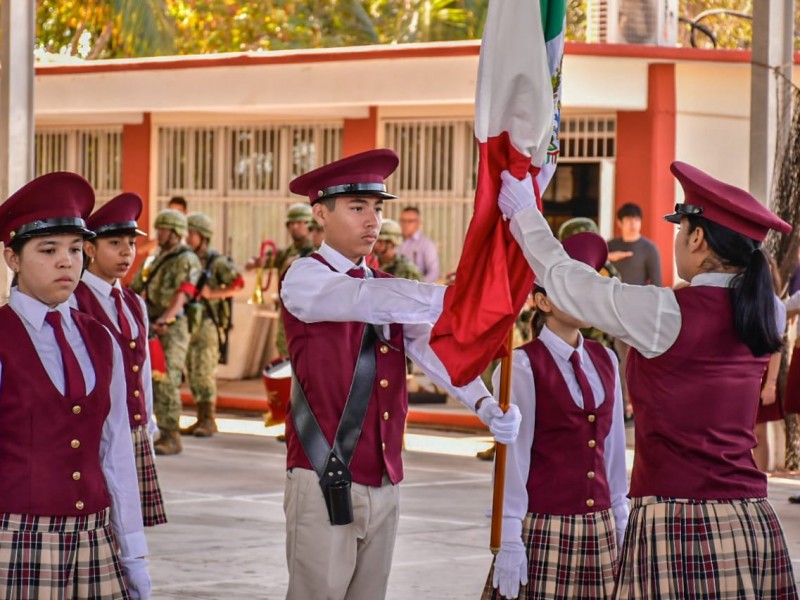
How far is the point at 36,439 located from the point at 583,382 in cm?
193

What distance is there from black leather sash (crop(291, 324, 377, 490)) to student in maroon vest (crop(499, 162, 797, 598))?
718mm

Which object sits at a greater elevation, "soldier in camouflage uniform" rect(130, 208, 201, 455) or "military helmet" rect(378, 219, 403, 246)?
"military helmet" rect(378, 219, 403, 246)

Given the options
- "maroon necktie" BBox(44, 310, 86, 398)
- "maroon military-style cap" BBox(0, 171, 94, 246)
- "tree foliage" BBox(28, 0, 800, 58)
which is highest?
"tree foliage" BBox(28, 0, 800, 58)

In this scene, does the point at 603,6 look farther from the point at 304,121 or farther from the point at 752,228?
the point at 752,228

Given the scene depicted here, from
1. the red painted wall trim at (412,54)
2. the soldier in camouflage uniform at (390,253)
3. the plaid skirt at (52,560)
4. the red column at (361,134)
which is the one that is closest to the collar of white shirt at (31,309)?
the plaid skirt at (52,560)

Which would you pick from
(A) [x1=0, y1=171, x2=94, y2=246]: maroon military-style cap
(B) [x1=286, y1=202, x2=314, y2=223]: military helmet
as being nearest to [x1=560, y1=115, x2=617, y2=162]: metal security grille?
(B) [x1=286, y1=202, x2=314, y2=223]: military helmet

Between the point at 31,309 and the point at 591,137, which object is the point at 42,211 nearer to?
the point at 31,309

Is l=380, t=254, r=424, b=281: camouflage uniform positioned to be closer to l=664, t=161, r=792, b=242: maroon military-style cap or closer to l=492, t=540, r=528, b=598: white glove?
l=492, t=540, r=528, b=598: white glove

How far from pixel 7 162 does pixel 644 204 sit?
8.03 meters

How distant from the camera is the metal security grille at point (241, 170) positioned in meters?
18.5

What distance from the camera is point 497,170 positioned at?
4992mm

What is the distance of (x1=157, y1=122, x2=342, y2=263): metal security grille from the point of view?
18516 mm

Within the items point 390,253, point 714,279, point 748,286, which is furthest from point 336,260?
point 390,253

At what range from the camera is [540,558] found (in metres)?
5.46
